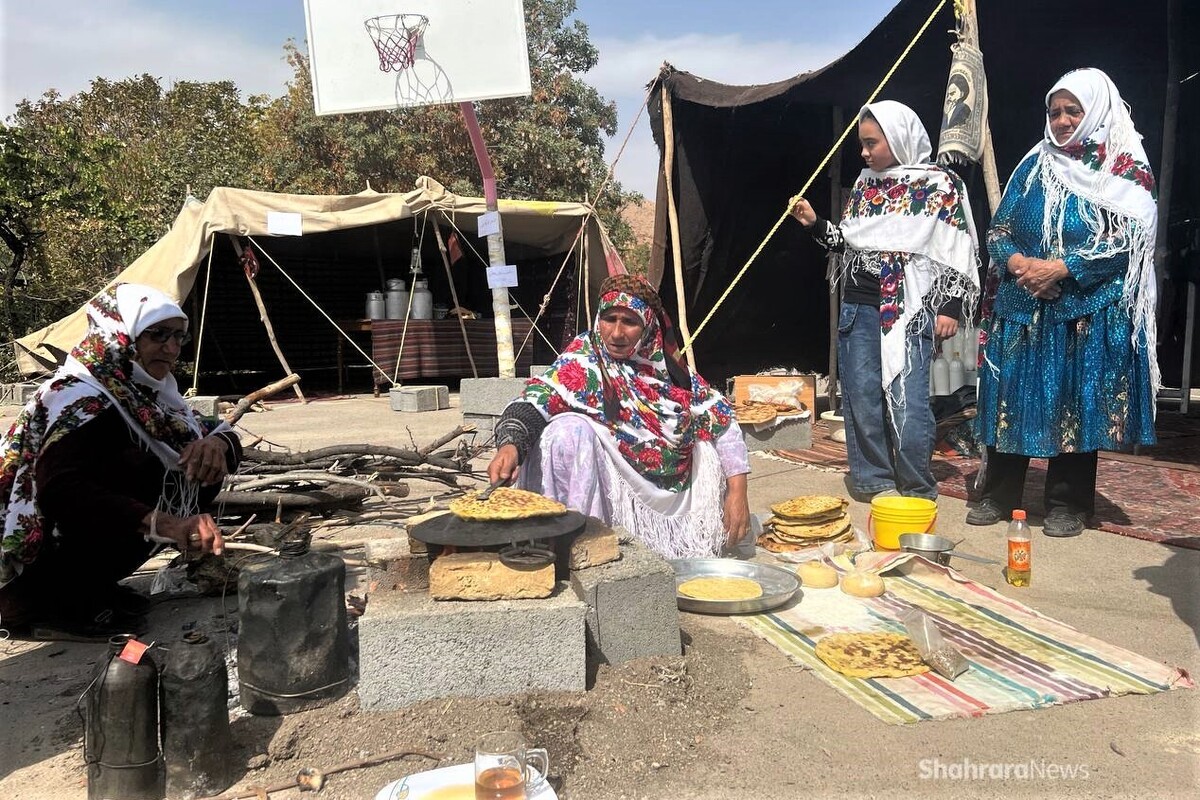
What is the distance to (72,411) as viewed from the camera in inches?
94.2

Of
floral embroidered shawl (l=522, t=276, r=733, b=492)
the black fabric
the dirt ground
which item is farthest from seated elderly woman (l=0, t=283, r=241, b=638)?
the black fabric

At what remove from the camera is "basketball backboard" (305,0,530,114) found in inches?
246

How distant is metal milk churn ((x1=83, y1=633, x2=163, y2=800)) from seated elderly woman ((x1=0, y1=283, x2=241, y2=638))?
0.51m

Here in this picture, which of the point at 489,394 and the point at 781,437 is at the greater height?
the point at 489,394

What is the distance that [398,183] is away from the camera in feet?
61.6

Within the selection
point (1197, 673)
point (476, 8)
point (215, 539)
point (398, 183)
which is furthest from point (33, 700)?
point (398, 183)

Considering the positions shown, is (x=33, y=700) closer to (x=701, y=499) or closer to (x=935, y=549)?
(x=701, y=499)

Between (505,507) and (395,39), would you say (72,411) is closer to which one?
(505,507)

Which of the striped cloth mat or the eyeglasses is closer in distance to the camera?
the striped cloth mat

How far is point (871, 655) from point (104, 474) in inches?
94.2

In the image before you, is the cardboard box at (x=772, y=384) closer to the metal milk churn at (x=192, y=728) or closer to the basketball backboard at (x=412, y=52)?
the basketball backboard at (x=412, y=52)

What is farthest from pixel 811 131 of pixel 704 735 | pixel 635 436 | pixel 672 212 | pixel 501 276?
pixel 704 735

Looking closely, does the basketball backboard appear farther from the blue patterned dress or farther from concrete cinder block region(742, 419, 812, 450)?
the blue patterned dress

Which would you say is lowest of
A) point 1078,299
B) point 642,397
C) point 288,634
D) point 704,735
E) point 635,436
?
point 704,735
